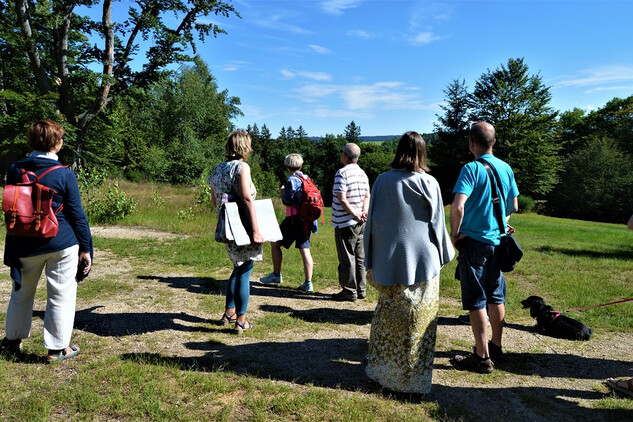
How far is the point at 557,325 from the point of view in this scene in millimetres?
4574

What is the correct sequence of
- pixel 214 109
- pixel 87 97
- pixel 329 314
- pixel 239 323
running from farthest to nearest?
pixel 214 109
pixel 87 97
pixel 329 314
pixel 239 323

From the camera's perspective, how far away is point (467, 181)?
3.40 m

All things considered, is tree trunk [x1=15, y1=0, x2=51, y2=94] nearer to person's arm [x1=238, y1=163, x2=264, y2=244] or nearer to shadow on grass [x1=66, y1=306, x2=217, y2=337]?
shadow on grass [x1=66, y1=306, x2=217, y2=337]

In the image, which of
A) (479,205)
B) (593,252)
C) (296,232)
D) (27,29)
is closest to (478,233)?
(479,205)

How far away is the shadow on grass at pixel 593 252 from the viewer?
385 inches

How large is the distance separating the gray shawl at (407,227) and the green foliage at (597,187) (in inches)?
1716

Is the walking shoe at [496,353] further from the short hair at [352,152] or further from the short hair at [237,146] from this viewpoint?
the short hair at [237,146]

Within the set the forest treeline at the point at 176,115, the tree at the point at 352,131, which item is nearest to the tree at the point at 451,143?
the forest treeline at the point at 176,115

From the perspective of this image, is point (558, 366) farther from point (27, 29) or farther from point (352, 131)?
point (352, 131)

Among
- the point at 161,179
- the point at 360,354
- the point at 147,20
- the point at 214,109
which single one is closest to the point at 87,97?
the point at 147,20

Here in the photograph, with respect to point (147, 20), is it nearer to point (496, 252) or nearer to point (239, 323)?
point (239, 323)

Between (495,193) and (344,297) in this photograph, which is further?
(344,297)

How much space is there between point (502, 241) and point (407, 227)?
1.07 m

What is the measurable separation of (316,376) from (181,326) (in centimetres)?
180
